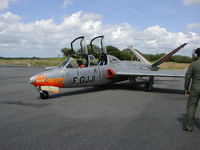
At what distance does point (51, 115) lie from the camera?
6395 millimetres

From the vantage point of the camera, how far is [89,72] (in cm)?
1081

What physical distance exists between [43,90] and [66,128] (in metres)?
4.21

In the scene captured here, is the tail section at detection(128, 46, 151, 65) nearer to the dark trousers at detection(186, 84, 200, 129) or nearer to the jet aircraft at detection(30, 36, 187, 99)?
the jet aircraft at detection(30, 36, 187, 99)

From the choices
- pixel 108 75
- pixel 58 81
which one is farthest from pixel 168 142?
pixel 108 75

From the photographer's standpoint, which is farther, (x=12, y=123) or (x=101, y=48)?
(x=101, y=48)

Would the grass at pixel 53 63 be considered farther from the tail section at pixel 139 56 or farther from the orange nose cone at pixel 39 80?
the orange nose cone at pixel 39 80

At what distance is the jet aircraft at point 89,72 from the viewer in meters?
8.91

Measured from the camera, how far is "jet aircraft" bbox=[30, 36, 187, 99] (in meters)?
8.91

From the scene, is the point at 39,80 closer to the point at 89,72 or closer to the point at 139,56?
the point at 89,72

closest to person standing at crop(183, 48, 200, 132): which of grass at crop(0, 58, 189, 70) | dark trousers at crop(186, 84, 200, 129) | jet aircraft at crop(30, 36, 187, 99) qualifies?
dark trousers at crop(186, 84, 200, 129)

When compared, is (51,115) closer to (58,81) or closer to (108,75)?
(58,81)

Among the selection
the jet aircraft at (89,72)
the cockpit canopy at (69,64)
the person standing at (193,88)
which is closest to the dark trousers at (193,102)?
the person standing at (193,88)

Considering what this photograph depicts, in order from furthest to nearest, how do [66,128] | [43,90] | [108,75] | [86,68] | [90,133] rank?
[108,75], [86,68], [43,90], [66,128], [90,133]

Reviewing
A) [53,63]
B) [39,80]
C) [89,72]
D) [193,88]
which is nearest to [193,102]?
[193,88]
